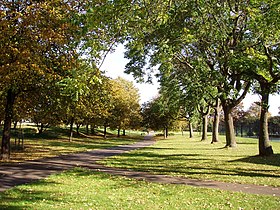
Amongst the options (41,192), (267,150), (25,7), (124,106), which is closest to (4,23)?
(25,7)

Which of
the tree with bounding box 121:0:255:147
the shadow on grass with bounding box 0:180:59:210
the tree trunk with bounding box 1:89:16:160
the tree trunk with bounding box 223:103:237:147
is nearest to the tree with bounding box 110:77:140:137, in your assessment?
the tree trunk with bounding box 223:103:237:147

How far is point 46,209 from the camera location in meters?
6.49

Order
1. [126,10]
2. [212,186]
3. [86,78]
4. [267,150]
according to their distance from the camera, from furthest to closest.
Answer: [267,150]
[212,186]
[126,10]
[86,78]

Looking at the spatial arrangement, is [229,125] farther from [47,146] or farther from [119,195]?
[119,195]

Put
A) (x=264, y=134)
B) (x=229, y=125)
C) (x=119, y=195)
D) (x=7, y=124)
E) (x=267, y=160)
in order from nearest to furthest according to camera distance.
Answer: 1. (x=119, y=195)
2. (x=7, y=124)
3. (x=267, y=160)
4. (x=264, y=134)
5. (x=229, y=125)

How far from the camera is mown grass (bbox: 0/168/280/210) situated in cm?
702

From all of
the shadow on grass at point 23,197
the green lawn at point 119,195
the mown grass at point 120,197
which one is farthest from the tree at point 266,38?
the shadow on grass at point 23,197

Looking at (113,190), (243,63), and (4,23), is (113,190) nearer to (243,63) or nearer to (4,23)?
(243,63)

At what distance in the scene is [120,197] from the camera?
7887mm

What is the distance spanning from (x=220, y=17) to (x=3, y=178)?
1094 cm

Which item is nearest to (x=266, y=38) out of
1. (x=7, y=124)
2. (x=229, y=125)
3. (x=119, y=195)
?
(x=119, y=195)

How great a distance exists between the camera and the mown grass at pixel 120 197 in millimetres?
7016

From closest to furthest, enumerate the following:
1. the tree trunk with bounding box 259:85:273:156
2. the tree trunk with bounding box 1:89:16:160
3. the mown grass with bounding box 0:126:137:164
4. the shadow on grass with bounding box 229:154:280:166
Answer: the tree trunk with bounding box 1:89:16:160 → the shadow on grass with bounding box 229:154:280:166 → the mown grass with bounding box 0:126:137:164 → the tree trunk with bounding box 259:85:273:156

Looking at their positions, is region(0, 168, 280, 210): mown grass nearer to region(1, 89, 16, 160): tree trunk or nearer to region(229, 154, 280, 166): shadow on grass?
region(1, 89, 16, 160): tree trunk
